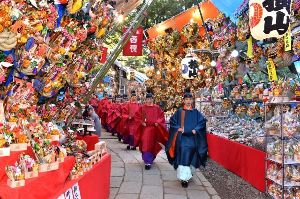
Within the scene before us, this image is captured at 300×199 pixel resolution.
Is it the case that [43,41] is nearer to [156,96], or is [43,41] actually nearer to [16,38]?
[16,38]

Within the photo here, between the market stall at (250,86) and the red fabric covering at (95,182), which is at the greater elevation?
the market stall at (250,86)

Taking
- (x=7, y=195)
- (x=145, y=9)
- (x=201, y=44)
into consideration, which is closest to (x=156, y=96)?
(x=201, y=44)

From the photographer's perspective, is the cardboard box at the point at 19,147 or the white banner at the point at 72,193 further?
the white banner at the point at 72,193

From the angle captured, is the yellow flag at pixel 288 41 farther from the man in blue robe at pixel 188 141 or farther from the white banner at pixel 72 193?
the white banner at pixel 72 193

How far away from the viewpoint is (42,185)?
3621mm

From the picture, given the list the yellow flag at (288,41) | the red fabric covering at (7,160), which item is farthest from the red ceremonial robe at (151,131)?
the red fabric covering at (7,160)

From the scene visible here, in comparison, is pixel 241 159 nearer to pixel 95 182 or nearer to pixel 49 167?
pixel 95 182

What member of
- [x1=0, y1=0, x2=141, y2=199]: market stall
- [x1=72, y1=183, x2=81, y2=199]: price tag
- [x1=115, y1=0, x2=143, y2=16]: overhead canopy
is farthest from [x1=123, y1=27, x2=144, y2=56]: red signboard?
[x1=72, y1=183, x2=81, y2=199]: price tag

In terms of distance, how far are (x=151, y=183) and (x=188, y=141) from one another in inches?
45.2

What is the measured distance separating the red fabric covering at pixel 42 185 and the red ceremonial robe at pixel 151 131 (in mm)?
5978

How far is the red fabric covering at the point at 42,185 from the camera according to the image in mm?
3176

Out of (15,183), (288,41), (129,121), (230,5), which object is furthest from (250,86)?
(15,183)

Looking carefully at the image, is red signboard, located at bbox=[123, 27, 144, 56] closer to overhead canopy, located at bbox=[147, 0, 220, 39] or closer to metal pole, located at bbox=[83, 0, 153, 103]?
overhead canopy, located at bbox=[147, 0, 220, 39]

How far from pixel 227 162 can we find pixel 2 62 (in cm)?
709
